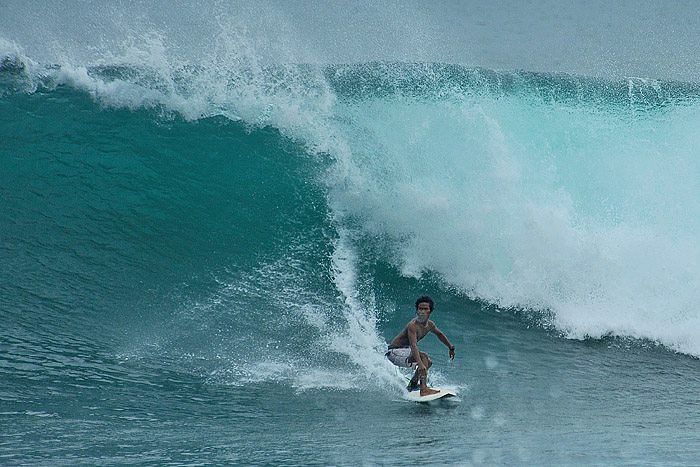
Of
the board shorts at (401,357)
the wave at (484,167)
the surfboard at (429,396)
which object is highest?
the wave at (484,167)

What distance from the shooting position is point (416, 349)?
8148mm

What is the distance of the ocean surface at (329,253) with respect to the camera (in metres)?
7.30

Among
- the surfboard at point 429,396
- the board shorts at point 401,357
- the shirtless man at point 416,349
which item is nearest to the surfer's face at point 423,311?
the shirtless man at point 416,349

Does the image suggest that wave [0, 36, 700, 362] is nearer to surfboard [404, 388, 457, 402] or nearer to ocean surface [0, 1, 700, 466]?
ocean surface [0, 1, 700, 466]

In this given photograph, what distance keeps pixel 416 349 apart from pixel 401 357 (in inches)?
9.2

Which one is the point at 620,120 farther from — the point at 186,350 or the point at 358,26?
the point at 186,350

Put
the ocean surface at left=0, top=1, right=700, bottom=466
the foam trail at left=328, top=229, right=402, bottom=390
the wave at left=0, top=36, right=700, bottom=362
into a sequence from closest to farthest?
the ocean surface at left=0, top=1, right=700, bottom=466, the foam trail at left=328, top=229, right=402, bottom=390, the wave at left=0, top=36, right=700, bottom=362

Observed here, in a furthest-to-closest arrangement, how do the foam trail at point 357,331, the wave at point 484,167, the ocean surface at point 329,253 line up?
the wave at point 484,167 < the foam trail at point 357,331 < the ocean surface at point 329,253

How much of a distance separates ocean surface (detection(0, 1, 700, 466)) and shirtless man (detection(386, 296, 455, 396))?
0.25 metres

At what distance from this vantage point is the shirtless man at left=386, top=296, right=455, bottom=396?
8.13 meters

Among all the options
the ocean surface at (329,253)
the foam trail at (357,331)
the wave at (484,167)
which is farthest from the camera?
the wave at (484,167)

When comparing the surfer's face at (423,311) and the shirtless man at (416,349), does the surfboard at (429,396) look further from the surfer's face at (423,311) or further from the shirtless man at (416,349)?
the surfer's face at (423,311)

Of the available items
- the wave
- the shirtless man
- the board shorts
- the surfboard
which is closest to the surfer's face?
the shirtless man

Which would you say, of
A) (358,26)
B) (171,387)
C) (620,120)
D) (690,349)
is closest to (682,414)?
(690,349)
